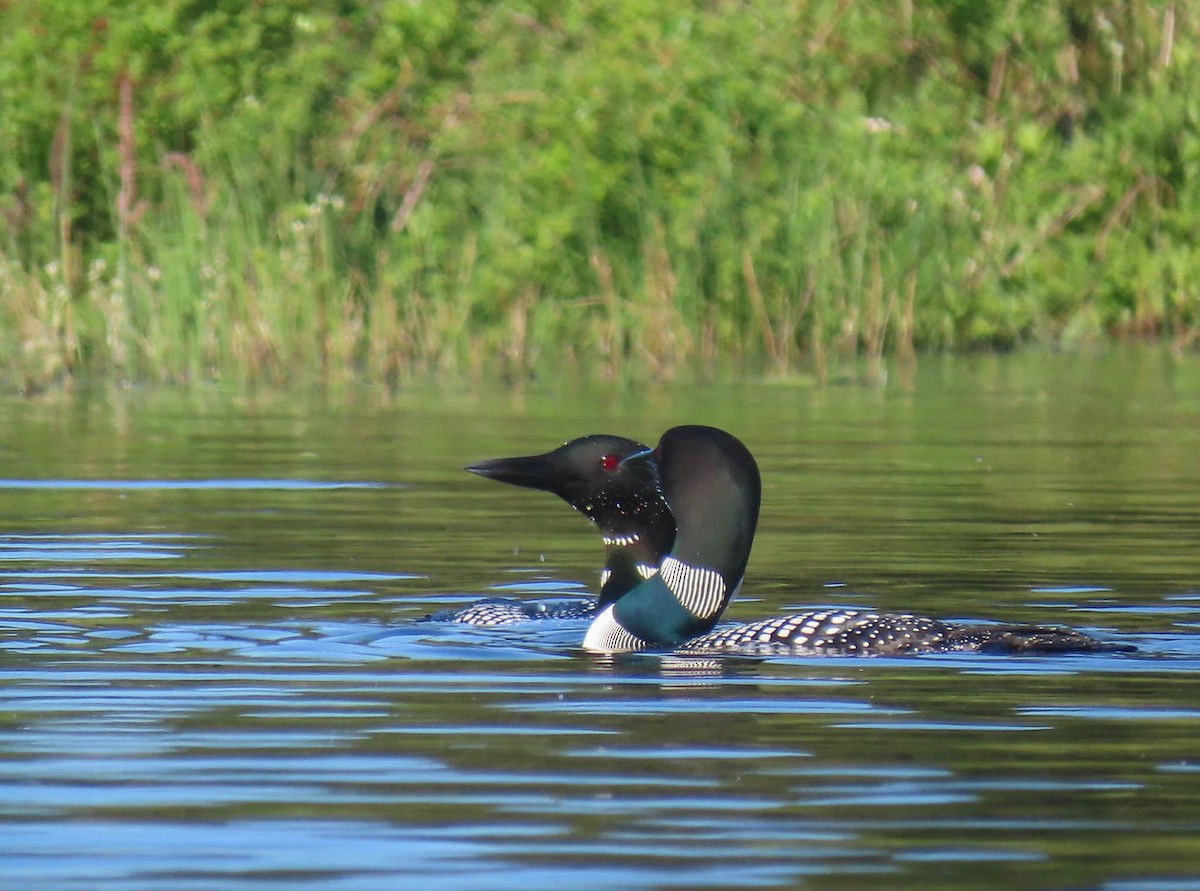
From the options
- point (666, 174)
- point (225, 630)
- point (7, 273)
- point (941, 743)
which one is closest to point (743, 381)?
point (666, 174)

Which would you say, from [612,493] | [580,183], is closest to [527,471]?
[612,493]

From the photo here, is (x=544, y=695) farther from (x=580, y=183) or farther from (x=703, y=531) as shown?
(x=580, y=183)

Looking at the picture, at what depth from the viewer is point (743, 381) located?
17.7 m

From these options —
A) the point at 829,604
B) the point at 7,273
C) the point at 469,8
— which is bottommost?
the point at 829,604

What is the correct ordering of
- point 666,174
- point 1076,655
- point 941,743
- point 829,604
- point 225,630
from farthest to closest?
point 666,174, point 829,604, point 225,630, point 1076,655, point 941,743

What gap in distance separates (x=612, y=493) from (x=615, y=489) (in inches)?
0.6

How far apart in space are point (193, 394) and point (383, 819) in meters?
13.1

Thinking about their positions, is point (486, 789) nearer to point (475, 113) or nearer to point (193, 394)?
point (193, 394)

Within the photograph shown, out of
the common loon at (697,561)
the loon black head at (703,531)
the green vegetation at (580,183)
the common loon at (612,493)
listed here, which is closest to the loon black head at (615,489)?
the common loon at (612,493)

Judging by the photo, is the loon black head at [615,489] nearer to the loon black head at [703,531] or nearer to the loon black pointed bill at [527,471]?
the loon black pointed bill at [527,471]

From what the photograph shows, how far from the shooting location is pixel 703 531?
7.30 m

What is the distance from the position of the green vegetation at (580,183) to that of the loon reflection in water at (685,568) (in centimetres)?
963

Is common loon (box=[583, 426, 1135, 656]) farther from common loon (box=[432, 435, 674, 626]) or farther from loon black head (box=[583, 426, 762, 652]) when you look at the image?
common loon (box=[432, 435, 674, 626])

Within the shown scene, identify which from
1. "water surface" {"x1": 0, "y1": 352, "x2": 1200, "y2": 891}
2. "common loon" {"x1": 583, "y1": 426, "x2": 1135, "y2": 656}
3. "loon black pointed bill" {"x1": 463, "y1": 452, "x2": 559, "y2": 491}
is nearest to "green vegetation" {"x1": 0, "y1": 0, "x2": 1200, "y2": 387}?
"water surface" {"x1": 0, "y1": 352, "x2": 1200, "y2": 891}
